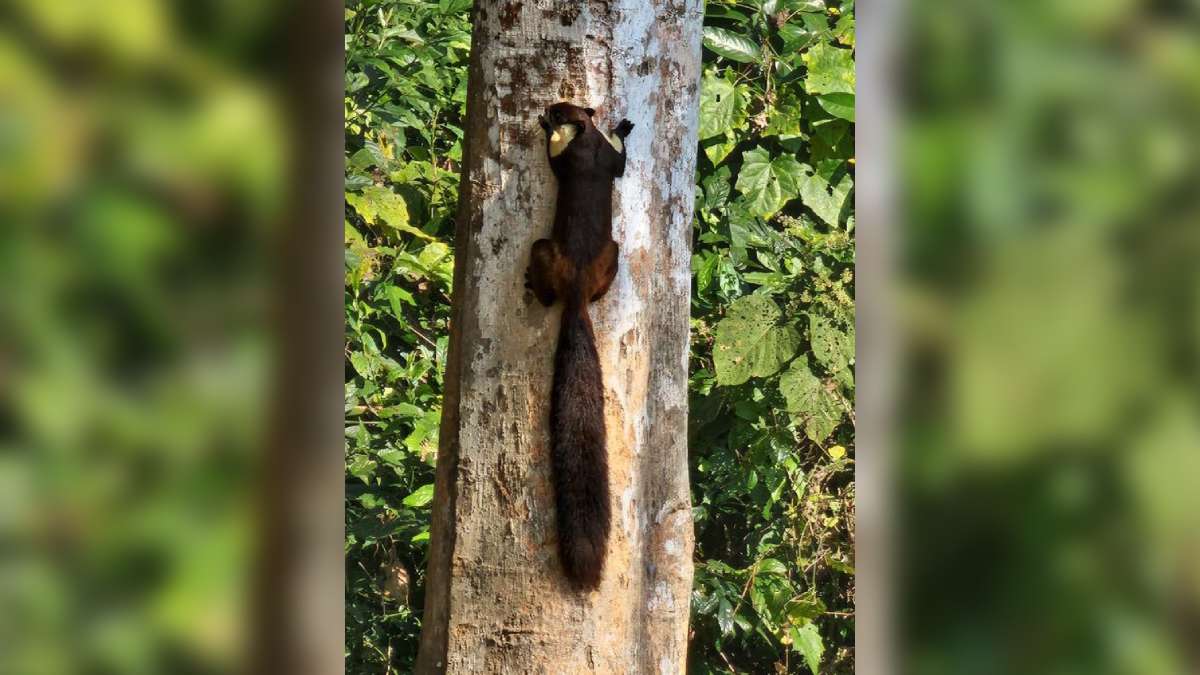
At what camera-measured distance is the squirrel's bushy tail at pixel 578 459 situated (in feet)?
5.72

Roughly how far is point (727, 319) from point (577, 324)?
1457 mm

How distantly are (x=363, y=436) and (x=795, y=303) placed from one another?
1.37 meters

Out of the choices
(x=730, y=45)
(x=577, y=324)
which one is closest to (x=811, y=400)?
(x=730, y=45)

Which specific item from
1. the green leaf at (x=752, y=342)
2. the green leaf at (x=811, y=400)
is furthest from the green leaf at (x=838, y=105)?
the green leaf at (x=811, y=400)

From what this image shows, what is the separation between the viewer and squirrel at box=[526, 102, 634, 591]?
175 cm

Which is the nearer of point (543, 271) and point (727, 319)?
point (543, 271)

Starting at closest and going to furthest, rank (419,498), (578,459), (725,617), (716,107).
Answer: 1. (578,459)
2. (419,498)
3. (716,107)
4. (725,617)
